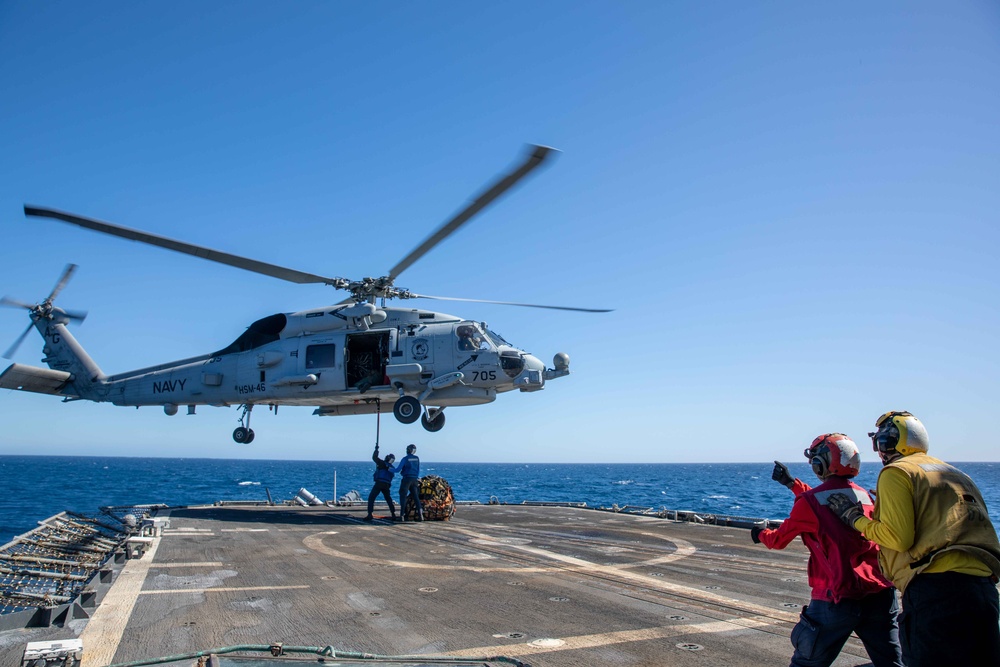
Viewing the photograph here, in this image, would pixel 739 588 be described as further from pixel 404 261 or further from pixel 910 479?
pixel 404 261

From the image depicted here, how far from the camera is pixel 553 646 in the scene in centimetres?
562

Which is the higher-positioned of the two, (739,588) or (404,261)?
(404,261)

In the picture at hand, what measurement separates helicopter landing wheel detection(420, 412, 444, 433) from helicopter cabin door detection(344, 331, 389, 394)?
2165 mm

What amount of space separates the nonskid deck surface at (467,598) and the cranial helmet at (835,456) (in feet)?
6.55

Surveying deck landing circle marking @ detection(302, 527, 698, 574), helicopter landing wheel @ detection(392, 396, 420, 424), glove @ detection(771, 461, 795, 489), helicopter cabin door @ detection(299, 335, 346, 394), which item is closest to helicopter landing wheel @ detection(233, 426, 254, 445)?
helicopter cabin door @ detection(299, 335, 346, 394)

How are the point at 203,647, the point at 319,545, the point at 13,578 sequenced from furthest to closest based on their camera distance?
the point at 319,545 < the point at 13,578 < the point at 203,647

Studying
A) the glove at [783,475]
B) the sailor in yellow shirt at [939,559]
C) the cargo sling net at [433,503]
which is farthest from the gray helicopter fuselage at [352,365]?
the sailor in yellow shirt at [939,559]

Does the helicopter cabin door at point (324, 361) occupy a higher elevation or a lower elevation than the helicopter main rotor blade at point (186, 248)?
lower

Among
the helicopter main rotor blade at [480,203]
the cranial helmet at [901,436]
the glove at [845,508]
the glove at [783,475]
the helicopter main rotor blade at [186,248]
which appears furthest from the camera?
the helicopter main rotor blade at [186,248]

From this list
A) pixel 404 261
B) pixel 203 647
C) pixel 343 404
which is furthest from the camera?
pixel 343 404

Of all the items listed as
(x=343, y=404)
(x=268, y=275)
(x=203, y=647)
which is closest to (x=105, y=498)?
(x=343, y=404)

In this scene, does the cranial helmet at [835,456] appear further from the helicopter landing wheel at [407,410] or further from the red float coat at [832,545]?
the helicopter landing wheel at [407,410]

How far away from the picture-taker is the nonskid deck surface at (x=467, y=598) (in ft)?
18.4

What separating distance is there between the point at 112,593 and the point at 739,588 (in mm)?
7478
